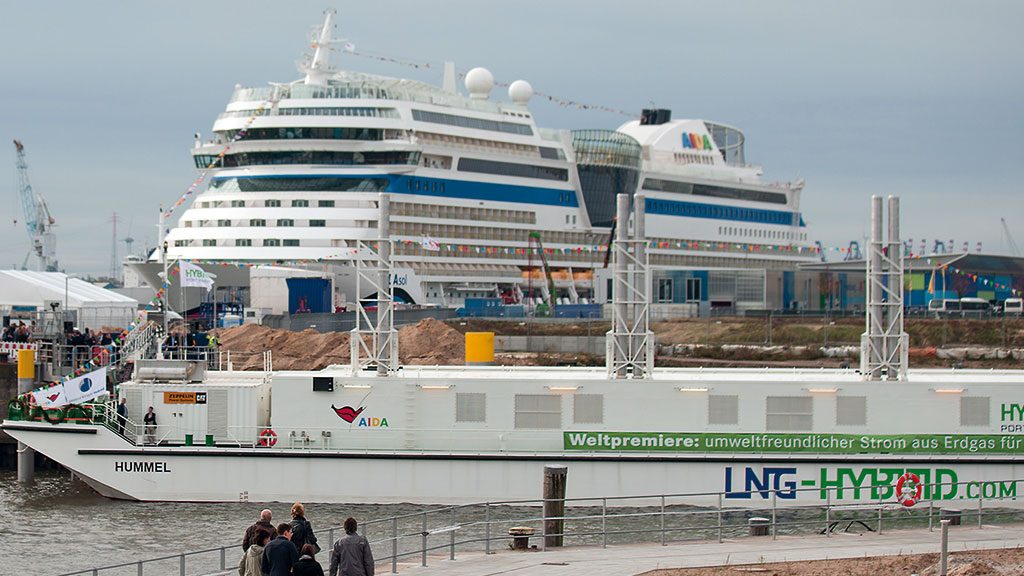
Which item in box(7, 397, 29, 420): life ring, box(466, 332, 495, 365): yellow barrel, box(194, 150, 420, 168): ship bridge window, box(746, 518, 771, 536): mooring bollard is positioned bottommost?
box(746, 518, 771, 536): mooring bollard

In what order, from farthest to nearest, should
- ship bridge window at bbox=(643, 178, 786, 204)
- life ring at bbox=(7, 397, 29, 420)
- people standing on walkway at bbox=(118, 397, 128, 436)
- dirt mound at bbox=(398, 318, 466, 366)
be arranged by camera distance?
ship bridge window at bbox=(643, 178, 786, 204) → dirt mound at bbox=(398, 318, 466, 366) → life ring at bbox=(7, 397, 29, 420) → people standing on walkway at bbox=(118, 397, 128, 436)

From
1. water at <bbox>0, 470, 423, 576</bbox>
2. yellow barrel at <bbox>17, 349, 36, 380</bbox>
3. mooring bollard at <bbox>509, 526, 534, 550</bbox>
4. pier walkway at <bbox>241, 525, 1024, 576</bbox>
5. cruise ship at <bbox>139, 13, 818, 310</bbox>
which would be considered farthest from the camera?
cruise ship at <bbox>139, 13, 818, 310</bbox>

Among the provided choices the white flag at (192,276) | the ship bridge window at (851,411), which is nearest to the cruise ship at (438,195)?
the white flag at (192,276)

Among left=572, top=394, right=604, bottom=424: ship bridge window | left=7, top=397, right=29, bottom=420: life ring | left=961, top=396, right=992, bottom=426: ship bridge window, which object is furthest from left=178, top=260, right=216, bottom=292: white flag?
left=961, top=396, right=992, bottom=426: ship bridge window

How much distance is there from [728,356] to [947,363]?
328 inches

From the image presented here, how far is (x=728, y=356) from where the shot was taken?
53062mm

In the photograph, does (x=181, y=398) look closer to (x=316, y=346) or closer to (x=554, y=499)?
(x=554, y=499)

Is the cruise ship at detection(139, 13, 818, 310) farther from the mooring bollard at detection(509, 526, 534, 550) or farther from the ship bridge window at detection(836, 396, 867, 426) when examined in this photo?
the mooring bollard at detection(509, 526, 534, 550)

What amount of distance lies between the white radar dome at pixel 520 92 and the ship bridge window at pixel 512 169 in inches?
180

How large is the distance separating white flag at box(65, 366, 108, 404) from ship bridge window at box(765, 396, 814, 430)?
1401 centimetres

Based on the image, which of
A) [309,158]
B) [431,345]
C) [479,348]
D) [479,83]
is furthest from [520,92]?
[479,348]

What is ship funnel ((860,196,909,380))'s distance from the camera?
27906 millimetres

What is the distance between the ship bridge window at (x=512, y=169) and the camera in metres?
76.2

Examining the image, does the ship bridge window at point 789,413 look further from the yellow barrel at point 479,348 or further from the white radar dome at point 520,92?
the white radar dome at point 520,92
